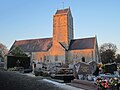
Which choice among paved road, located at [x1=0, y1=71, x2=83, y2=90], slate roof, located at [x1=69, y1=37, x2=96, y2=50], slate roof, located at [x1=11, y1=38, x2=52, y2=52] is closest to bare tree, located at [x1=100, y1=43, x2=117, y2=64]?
slate roof, located at [x1=69, y1=37, x2=96, y2=50]

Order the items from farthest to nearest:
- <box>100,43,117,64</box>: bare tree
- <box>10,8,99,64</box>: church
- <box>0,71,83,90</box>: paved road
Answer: <box>10,8,99,64</box>: church < <box>100,43,117,64</box>: bare tree < <box>0,71,83,90</box>: paved road

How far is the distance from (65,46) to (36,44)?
15.8 m

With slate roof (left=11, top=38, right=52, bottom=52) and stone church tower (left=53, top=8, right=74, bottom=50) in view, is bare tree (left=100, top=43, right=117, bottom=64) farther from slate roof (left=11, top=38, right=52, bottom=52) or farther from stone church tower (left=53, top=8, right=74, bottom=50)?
slate roof (left=11, top=38, right=52, bottom=52)

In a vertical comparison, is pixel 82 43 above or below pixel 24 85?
above

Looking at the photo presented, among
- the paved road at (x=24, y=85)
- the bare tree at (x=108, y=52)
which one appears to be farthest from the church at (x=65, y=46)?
the paved road at (x=24, y=85)

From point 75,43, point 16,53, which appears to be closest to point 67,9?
point 75,43

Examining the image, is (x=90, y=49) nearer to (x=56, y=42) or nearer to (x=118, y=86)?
(x=56, y=42)

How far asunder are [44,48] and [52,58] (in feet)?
24.4

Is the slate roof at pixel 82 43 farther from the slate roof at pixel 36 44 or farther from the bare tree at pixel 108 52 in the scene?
the slate roof at pixel 36 44

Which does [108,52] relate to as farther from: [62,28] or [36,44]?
[36,44]

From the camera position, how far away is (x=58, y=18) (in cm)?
9019

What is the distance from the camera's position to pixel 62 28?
88312 millimetres

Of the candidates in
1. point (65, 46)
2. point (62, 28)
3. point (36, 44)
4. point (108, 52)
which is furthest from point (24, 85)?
point (36, 44)

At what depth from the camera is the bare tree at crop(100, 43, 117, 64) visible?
80438mm
